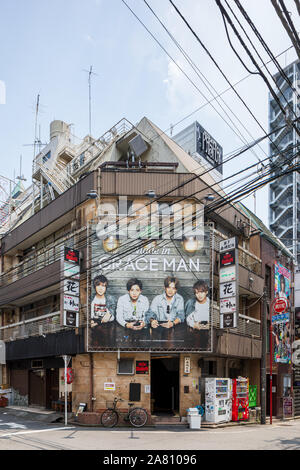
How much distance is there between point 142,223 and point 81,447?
12460mm

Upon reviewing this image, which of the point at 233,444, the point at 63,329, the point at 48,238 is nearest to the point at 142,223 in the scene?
the point at 63,329

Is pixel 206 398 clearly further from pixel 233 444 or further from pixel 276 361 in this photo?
pixel 276 361

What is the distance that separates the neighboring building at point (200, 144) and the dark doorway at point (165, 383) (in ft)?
54.0

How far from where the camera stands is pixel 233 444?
53.9 feet

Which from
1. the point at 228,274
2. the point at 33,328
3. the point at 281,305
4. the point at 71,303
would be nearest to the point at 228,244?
the point at 228,274

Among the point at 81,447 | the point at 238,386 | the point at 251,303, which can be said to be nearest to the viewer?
the point at 81,447

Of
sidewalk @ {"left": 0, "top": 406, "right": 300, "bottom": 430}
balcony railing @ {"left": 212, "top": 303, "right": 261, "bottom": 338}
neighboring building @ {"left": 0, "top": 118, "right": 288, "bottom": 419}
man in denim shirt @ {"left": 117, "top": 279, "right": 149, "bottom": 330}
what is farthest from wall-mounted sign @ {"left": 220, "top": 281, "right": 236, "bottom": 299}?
sidewalk @ {"left": 0, "top": 406, "right": 300, "bottom": 430}

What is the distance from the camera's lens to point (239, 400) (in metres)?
24.7

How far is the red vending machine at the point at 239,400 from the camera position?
2422cm

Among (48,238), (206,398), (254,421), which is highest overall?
(48,238)

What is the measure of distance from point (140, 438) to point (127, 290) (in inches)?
287

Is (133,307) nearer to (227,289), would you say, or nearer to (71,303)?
(71,303)

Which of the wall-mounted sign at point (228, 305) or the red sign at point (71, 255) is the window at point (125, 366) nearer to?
the wall-mounted sign at point (228, 305)
